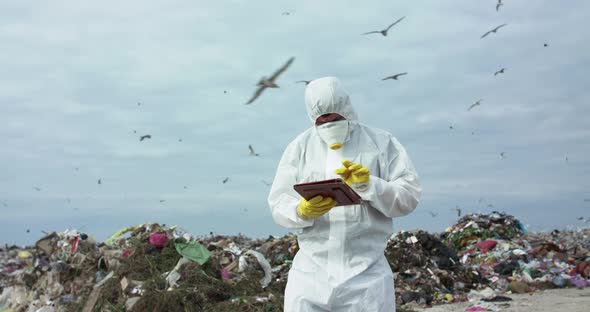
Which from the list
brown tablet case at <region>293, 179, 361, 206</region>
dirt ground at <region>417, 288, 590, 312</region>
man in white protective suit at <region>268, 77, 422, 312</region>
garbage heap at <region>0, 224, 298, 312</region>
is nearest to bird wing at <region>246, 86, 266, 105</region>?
man in white protective suit at <region>268, 77, 422, 312</region>

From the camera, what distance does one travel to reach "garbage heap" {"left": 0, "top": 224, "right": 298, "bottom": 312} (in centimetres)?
630

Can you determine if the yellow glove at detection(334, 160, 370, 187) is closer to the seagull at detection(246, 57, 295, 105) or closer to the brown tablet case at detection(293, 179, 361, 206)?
the brown tablet case at detection(293, 179, 361, 206)

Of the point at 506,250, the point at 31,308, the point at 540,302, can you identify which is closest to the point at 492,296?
the point at 540,302

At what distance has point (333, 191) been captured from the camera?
2.74 metres

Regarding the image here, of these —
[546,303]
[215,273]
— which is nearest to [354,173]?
[215,273]

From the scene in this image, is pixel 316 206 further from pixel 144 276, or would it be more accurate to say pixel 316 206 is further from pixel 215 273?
pixel 144 276

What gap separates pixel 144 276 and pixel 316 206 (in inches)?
187

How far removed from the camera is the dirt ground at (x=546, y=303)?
→ 6.88 metres

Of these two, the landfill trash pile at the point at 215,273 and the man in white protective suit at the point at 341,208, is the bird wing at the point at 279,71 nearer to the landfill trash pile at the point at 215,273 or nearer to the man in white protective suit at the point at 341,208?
the man in white protective suit at the point at 341,208

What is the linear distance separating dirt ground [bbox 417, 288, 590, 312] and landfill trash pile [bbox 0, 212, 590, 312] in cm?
20

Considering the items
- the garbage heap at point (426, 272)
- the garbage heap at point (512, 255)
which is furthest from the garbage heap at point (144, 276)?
the garbage heap at point (512, 255)

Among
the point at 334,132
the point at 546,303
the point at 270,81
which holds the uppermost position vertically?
the point at 270,81

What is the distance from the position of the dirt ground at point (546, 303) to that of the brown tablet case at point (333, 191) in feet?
16.2

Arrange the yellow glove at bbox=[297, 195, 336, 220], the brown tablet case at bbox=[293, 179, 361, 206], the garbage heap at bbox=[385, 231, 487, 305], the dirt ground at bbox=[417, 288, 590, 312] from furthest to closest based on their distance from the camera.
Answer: the garbage heap at bbox=[385, 231, 487, 305]
the dirt ground at bbox=[417, 288, 590, 312]
the yellow glove at bbox=[297, 195, 336, 220]
the brown tablet case at bbox=[293, 179, 361, 206]
